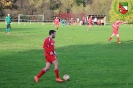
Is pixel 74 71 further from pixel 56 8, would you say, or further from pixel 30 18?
pixel 56 8

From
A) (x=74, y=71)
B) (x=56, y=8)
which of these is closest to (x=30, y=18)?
(x=56, y=8)

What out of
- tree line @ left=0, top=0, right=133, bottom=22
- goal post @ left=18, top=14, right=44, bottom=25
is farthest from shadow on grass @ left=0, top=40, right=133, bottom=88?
tree line @ left=0, top=0, right=133, bottom=22

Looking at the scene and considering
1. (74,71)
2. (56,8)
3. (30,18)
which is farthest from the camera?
(56,8)

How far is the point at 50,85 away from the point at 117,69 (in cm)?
375

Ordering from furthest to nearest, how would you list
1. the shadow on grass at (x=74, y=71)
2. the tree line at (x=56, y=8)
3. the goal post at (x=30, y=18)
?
the tree line at (x=56, y=8), the goal post at (x=30, y=18), the shadow on grass at (x=74, y=71)

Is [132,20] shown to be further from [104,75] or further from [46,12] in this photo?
[104,75]

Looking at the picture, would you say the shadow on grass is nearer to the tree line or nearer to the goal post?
the goal post

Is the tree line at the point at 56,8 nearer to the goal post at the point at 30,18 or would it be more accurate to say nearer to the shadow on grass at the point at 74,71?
the goal post at the point at 30,18

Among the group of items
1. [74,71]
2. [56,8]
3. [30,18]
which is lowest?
[74,71]

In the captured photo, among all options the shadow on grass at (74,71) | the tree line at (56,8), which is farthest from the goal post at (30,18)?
the shadow on grass at (74,71)

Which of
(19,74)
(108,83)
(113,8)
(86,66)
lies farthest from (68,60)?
(113,8)

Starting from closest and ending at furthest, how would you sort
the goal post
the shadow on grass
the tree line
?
1. the shadow on grass
2. the goal post
3. the tree line

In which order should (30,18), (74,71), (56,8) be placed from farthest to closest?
(56,8) → (30,18) → (74,71)

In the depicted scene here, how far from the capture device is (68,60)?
1449 centimetres
